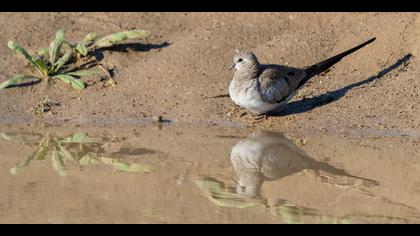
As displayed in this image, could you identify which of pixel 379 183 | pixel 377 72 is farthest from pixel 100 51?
pixel 379 183

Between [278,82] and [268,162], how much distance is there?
1.56m

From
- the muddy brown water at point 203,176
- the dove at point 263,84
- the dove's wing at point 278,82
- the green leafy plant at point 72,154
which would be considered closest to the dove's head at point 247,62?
the dove at point 263,84

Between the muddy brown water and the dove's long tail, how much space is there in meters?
0.93

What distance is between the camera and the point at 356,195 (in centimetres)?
756

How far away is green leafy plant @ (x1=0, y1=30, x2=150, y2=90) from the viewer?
36.3 feet

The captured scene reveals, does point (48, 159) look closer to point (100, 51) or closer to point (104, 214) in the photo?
point (104, 214)

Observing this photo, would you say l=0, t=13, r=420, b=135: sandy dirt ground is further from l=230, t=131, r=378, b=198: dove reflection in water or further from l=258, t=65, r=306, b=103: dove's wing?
l=230, t=131, r=378, b=198: dove reflection in water

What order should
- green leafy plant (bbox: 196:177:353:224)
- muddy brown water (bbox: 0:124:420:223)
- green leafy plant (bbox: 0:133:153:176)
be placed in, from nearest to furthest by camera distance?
green leafy plant (bbox: 196:177:353:224) → muddy brown water (bbox: 0:124:420:223) → green leafy plant (bbox: 0:133:153:176)

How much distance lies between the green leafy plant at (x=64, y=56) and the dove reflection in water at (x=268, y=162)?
8.33 feet

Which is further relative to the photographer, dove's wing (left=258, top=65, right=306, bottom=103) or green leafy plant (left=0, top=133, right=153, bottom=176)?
dove's wing (left=258, top=65, right=306, bottom=103)

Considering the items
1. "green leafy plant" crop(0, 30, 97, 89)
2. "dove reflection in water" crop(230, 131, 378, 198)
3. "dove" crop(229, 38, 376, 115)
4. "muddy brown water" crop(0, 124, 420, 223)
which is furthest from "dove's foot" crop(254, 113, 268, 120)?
"green leafy plant" crop(0, 30, 97, 89)

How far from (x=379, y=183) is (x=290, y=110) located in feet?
9.01

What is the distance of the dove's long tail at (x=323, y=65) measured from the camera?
1051cm

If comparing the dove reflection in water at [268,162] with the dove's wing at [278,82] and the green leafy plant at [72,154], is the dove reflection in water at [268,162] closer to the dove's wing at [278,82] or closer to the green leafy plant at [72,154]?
the dove's wing at [278,82]
